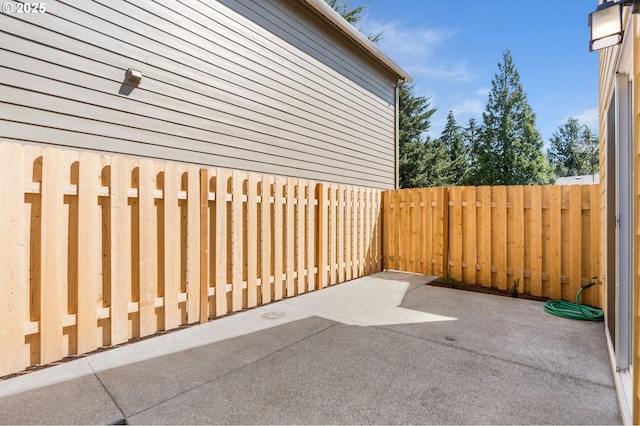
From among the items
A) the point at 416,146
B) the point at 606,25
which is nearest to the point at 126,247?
the point at 606,25

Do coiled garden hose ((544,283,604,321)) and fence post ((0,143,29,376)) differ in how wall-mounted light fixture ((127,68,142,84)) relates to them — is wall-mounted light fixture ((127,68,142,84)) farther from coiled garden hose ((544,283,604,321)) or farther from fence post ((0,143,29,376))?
coiled garden hose ((544,283,604,321))

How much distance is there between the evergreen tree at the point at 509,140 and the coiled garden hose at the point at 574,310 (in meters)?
21.5

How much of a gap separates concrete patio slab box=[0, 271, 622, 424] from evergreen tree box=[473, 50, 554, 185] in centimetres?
2321

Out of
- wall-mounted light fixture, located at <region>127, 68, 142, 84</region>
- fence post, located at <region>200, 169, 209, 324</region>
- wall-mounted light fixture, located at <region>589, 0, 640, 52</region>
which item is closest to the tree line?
wall-mounted light fixture, located at <region>127, 68, 142, 84</region>

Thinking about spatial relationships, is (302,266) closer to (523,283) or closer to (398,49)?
(523,283)

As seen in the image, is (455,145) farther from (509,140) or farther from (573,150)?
(573,150)

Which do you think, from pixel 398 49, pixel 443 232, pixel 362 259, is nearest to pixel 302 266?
pixel 362 259

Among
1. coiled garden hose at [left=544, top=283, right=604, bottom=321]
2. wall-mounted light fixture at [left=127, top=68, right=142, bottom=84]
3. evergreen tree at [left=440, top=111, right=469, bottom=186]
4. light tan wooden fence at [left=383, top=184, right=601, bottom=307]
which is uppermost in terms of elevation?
evergreen tree at [left=440, top=111, right=469, bottom=186]

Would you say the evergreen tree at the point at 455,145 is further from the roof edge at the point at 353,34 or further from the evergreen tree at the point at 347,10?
the roof edge at the point at 353,34

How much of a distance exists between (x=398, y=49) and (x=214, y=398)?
16.2 metres

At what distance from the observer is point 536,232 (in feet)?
14.8

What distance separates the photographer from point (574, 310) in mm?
3750

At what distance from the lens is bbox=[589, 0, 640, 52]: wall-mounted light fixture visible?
164cm

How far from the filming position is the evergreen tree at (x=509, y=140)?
75.6ft
